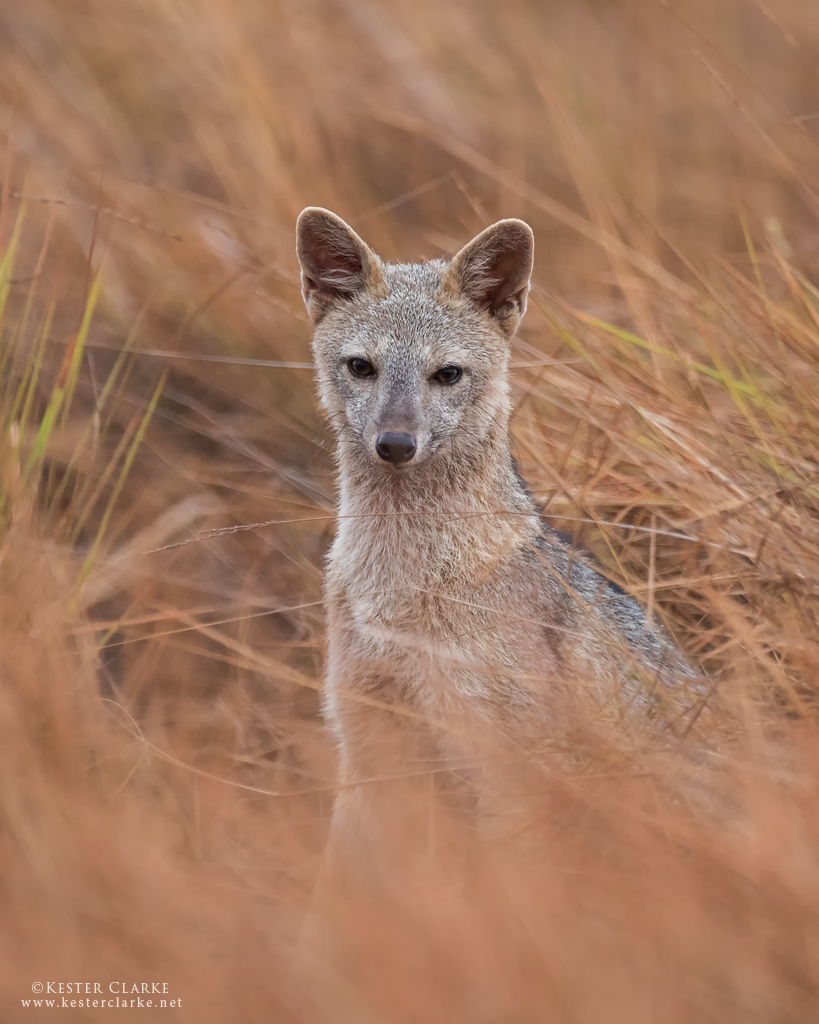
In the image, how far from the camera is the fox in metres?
3.18

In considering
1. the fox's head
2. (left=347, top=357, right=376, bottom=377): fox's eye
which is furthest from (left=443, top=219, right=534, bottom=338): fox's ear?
(left=347, top=357, right=376, bottom=377): fox's eye

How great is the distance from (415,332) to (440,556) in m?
0.75

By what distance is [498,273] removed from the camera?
378 cm

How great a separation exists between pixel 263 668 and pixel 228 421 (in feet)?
7.43

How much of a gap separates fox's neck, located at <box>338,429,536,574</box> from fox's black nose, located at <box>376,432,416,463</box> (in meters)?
0.21

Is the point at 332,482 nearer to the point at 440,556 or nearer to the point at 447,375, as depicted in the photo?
the point at 447,375

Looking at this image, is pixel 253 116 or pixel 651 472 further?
pixel 253 116

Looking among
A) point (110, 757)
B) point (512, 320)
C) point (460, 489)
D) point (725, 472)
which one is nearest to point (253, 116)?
point (512, 320)

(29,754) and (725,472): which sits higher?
(725,472)

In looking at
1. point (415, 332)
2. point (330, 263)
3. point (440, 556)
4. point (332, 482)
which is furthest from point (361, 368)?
point (332, 482)

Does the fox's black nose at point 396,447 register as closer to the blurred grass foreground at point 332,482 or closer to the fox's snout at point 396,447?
the fox's snout at point 396,447

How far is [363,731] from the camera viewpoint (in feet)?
10.9

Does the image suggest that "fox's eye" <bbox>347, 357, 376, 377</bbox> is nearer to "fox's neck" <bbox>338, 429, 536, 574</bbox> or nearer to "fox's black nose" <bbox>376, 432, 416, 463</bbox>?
"fox's neck" <bbox>338, 429, 536, 574</bbox>

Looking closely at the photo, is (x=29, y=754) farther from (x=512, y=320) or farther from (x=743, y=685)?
(x=512, y=320)
